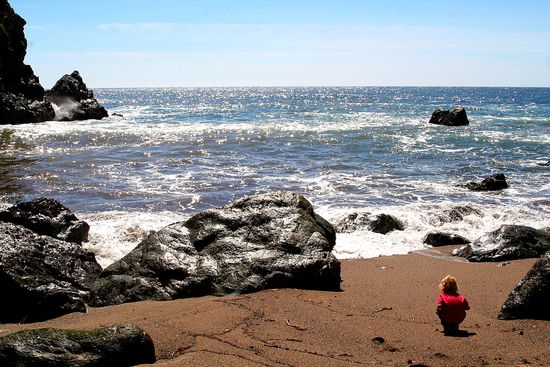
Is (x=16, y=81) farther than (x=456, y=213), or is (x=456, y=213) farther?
(x=16, y=81)

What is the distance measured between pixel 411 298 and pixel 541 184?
44.6 ft

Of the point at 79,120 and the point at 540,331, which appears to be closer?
the point at 540,331

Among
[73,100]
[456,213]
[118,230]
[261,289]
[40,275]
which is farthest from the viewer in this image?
[73,100]

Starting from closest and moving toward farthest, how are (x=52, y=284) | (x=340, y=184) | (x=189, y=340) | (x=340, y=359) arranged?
1. (x=340, y=359)
2. (x=189, y=340)
3. (x=52, y=284)
4. (x=340, y=184)

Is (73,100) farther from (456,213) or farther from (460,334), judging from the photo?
(460,334)

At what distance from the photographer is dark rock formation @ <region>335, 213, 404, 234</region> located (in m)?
12.0

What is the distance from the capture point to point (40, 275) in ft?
24.4

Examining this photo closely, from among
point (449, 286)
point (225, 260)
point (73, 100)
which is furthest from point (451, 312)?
point (73, 100)

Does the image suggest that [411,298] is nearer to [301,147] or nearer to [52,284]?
[52,284]

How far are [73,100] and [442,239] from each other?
49880 mm

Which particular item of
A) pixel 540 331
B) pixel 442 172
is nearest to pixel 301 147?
pixel 442 172

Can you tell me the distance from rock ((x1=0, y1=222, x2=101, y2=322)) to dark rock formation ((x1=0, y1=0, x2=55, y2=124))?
40784mm

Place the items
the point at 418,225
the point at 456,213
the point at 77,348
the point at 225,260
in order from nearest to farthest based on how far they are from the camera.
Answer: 1. the point at 77,348
2. the point at 225,260
3. the point at 418,225
4. the point at 456,213

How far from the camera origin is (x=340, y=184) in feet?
60.3
